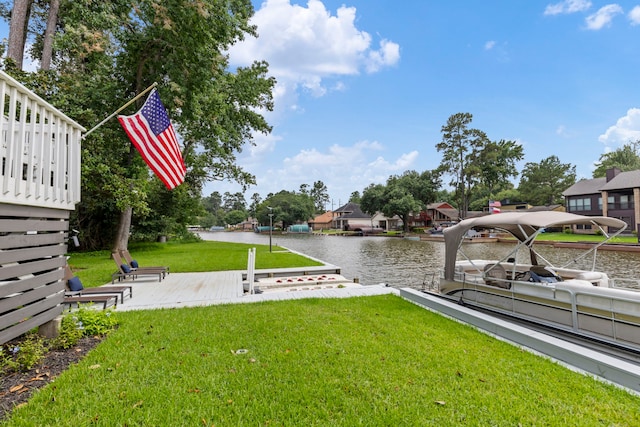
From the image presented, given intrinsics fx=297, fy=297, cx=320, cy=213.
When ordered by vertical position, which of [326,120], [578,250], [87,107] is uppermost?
[326,120]

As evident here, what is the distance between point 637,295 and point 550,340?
1.47 m

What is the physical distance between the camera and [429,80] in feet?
60.8

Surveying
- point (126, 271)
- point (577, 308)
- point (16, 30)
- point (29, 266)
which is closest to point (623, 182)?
point (577, 308)

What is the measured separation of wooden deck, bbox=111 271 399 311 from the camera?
654cm

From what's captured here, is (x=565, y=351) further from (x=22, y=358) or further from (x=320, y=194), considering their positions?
(x=320, y=194)

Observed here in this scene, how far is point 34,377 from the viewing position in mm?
3102

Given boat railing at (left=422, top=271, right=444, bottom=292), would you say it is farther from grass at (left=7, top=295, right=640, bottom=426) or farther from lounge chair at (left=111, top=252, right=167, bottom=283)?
lounge chair at (left=111, top=252, right=167, bottom=283)

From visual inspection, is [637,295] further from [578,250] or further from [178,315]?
[578,250]

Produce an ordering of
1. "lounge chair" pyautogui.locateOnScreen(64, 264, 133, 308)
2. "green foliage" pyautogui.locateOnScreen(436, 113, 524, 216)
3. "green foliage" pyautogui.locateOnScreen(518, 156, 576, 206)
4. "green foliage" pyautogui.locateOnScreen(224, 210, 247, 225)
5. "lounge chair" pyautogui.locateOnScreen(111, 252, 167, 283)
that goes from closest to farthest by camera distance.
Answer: "lounge chair" pyautogui.locateOnScreen(64, 264, 133, 308), "lounge chair" pyautogui.locateOnScreen(111, 252, 167, 283), "green foliage" pyautogui.locateOnScreen(436, 113, 524, 216), "green foliage" pyautogui.locateOnScreen(518, 156, 576, 206), "green foliage" pyautogui.locateOnScreen(224, 210, 247, 225)

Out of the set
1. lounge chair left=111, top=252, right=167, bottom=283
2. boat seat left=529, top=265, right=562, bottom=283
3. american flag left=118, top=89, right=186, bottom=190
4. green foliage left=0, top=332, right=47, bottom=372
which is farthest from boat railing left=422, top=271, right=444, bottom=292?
lounge chair left=111, top=252, right=167, bottom=283

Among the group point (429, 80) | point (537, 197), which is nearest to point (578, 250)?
point (429, 80)

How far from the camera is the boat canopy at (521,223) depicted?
18.3ft

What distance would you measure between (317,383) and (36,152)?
13.8 feet

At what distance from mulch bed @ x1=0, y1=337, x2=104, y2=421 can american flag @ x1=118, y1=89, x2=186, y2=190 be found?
3.38 metres
